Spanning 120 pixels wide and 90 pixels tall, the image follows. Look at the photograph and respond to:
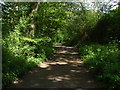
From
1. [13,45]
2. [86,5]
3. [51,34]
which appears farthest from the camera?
[86,5]

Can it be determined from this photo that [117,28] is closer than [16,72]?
No

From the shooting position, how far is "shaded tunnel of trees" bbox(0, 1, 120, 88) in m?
6.51

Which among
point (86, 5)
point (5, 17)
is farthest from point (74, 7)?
point (5, 17)

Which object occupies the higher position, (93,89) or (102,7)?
(102,7)

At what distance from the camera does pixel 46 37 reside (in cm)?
1157

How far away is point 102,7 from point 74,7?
23.4 feet

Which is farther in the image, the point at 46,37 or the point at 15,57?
the point at 46,37

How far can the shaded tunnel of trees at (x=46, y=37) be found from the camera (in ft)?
21.4

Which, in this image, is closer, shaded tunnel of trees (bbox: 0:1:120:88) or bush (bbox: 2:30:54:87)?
bush (bbox: 2:30:54:87)

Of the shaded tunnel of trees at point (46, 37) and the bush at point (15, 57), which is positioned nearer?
the bush at point (15, 57)

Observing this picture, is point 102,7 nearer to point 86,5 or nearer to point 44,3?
point 86,5

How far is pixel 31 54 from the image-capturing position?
998 centimetres

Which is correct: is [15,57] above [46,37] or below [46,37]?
below

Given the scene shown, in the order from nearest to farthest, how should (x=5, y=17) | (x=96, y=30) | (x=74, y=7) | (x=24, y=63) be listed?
(x=24, y=63), (x=5, y=17), (x=96, y=30), (x=74, y=7)
